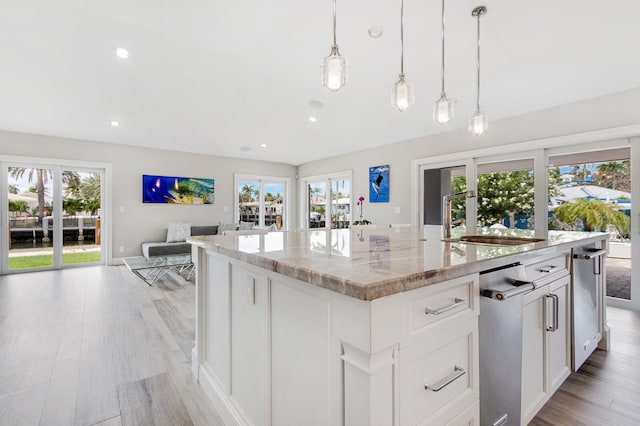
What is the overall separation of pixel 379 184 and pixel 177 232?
171 inches

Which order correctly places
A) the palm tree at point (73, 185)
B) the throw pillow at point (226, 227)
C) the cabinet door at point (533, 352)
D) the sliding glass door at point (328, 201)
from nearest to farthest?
the cabinet door at point (533, 352), the palm tree at point (73, 185), the throw pillow at point (226, 227), the sliding glass door at point (328, 201)

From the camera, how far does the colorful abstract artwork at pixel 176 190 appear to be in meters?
6.07

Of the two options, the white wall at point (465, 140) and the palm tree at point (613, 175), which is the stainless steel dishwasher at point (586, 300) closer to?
the palm tree at point (613, 175)

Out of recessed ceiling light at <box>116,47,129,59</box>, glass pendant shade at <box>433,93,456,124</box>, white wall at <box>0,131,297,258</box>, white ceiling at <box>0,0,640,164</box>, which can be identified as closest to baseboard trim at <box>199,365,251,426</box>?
glass pendant shade at <box>433,93,456,124</box>

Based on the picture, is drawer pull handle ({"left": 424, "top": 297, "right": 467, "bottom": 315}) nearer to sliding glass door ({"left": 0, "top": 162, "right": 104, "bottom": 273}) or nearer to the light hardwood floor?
the light hardwood floor

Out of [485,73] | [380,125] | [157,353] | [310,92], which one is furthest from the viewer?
[380,125]

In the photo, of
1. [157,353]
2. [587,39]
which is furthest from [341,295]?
[587,39]

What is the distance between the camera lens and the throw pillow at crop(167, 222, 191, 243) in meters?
6.04

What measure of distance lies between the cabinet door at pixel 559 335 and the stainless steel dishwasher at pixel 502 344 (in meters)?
0.38

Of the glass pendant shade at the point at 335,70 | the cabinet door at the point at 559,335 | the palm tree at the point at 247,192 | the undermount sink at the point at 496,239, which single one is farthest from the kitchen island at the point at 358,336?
the palm tree at the point at 247,192

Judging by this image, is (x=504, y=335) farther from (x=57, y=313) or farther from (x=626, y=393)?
(x=57, y=313)

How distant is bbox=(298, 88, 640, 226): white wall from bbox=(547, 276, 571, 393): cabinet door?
295 cm

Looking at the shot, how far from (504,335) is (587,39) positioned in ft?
10.3

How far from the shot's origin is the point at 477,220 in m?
4.59
